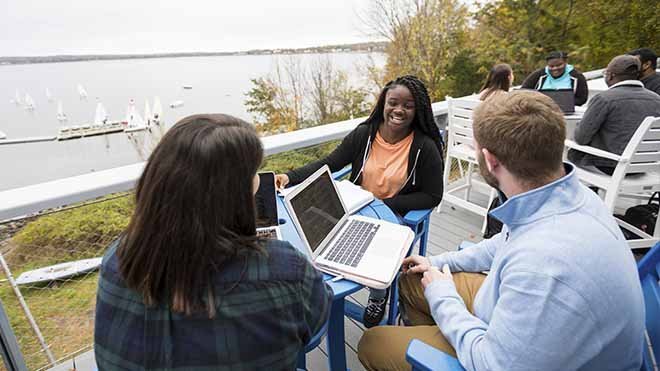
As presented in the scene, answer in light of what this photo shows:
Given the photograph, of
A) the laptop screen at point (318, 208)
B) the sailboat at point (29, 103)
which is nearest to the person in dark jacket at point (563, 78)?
the laptop screen at point (318, 208)

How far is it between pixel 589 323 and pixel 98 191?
189 cm

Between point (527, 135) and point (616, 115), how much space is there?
2.50 meters

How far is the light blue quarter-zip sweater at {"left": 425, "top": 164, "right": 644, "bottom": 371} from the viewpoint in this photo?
2.53 feet

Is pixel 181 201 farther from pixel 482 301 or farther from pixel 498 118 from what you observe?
pixel 482 301

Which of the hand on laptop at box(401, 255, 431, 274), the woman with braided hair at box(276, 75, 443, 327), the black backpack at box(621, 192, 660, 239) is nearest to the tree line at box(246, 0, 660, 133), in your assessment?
the black backpack at box(621, 192, 660, 239)

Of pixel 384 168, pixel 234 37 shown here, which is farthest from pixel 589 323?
pixel 234 37

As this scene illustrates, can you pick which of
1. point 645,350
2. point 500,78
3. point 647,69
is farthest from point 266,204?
point 647,69

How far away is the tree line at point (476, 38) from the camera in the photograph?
10055mm

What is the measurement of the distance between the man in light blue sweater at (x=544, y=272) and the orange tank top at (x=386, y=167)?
1.07 m

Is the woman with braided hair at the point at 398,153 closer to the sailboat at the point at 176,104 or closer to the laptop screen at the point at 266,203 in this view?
the laptop screen at the point at 266,203

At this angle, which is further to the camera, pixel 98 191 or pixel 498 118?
pixel 98 191

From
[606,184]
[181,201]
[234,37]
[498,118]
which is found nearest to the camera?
[181,201]

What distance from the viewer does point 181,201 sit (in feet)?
2.20

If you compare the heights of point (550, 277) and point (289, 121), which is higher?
point (550, 277)
